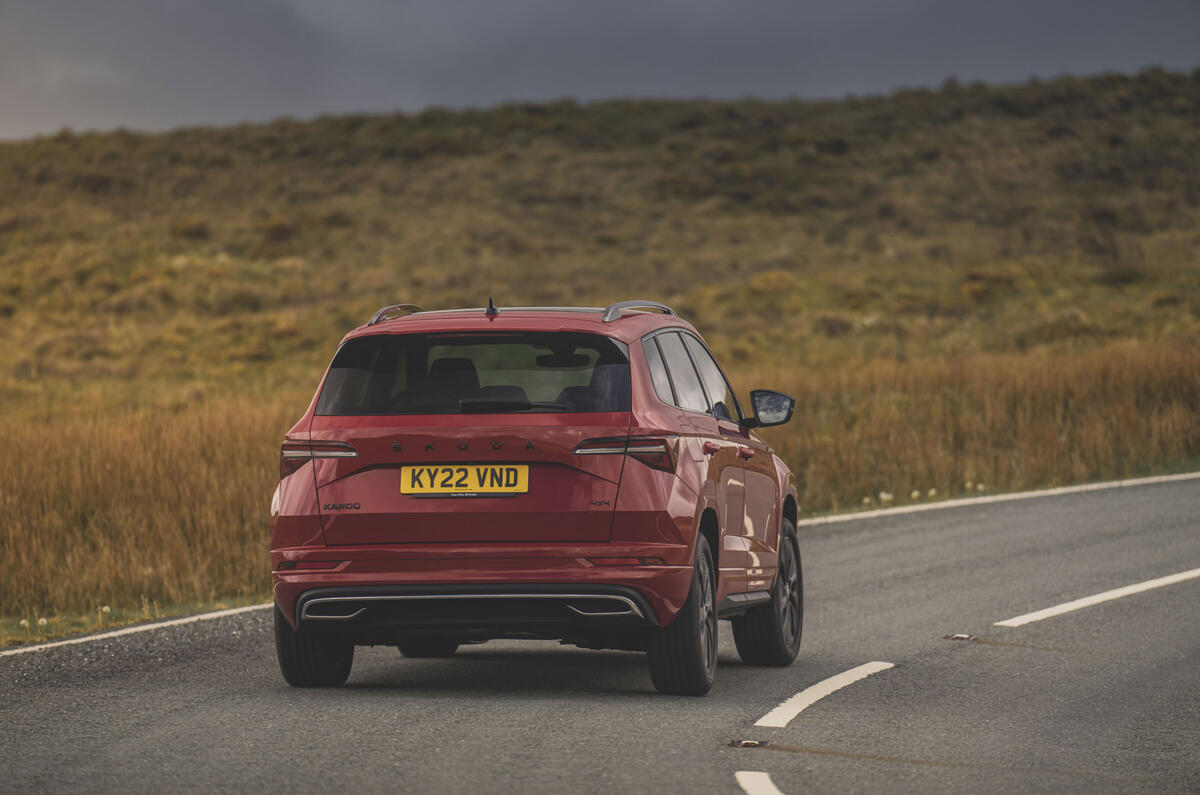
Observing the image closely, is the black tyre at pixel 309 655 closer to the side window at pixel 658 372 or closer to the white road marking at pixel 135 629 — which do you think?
the side window at pixel 658 372

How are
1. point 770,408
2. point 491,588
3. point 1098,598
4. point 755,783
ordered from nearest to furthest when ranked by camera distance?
1. point 755,783
2. point 491,588
3. point 770,408
4. point 1098,598

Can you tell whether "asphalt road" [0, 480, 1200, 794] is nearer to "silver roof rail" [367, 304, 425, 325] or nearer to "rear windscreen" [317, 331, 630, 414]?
"rear windscreen" [317, 331, 630, 414]

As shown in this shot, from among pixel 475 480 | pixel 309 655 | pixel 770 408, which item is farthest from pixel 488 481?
pixel 770 408

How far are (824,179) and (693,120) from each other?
1105 cm

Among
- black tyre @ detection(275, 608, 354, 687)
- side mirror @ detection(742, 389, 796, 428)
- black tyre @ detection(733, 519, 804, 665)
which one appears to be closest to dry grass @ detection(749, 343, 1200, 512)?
black tyre @ detection(733, 519, 804, 665)

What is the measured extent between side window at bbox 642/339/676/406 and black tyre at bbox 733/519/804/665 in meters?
1.70

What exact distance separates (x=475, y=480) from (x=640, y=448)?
2.43ft

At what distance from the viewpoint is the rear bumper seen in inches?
297

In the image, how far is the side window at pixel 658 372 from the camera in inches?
319

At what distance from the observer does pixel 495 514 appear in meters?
7.55

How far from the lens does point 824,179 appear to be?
6212 centimetres

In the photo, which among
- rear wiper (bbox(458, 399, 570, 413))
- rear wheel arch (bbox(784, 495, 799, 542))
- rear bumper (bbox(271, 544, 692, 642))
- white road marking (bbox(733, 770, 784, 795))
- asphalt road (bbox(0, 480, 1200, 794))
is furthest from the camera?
rear wheel arch (bbox(784, 495, 799, 542))

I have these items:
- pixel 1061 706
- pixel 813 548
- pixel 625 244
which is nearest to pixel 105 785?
pixel 1061 706

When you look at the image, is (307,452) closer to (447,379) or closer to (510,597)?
(447,379)
